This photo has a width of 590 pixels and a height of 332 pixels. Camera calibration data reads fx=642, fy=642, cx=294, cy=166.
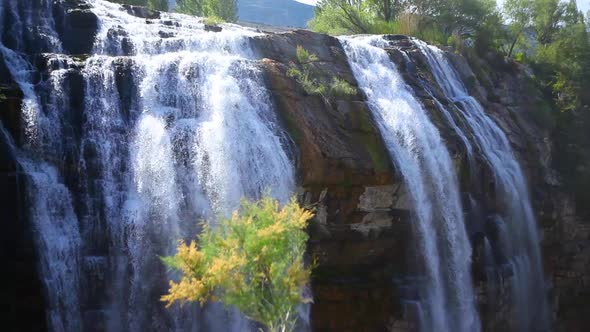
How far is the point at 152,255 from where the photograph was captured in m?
16.9

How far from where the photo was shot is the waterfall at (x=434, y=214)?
70.0ft

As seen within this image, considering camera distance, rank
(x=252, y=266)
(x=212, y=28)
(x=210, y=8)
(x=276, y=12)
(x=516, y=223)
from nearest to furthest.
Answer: (x=252, y=266) → (x=212, y=28) → (x=516, y=223) → (x=210, y=8) → (x=276, y=12)

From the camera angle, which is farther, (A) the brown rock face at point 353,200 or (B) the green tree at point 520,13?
(B) the green tree at point 520,13

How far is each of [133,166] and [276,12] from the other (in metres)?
159

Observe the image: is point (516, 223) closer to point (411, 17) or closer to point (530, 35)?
point (411, 17)

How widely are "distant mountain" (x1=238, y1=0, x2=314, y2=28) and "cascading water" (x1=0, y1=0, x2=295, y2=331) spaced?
5731 inches

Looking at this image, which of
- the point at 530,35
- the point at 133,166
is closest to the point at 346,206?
the point at 133,166

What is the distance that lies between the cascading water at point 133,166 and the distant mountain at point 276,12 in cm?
14558

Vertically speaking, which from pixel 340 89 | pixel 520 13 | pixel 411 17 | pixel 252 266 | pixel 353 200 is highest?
pixel 520 13

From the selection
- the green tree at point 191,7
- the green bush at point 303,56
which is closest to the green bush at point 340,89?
the green bush at point 303,56

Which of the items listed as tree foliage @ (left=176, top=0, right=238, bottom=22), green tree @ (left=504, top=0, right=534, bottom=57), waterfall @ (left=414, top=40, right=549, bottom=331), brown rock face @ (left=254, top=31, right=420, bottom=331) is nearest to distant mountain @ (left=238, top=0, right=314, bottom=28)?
tree foliage @ (left=176, top=0, right=238, bottom=22)

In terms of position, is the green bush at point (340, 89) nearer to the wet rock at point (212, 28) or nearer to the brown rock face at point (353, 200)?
the brown rock face at point (353, 200)

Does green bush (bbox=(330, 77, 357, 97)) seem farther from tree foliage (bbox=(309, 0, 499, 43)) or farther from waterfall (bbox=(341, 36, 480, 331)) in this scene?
tree foliage (bbox=(309, 0, 499, 43))

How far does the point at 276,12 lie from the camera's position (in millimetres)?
171000
